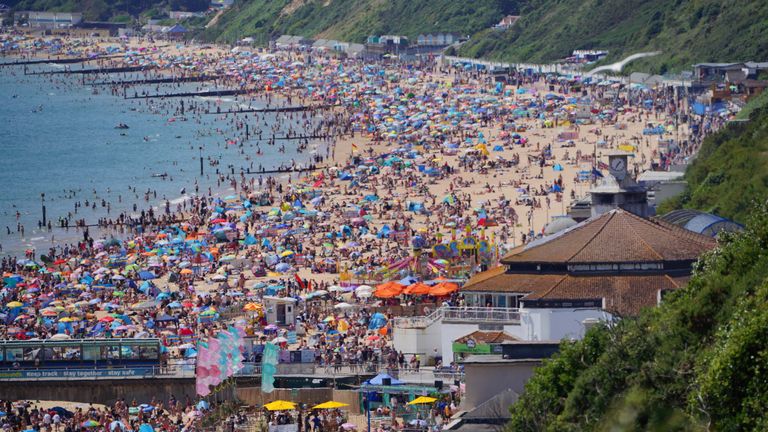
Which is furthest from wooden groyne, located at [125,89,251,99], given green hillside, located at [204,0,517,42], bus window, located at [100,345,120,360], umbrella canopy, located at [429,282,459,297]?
bus window, located at [100,345,120,360]

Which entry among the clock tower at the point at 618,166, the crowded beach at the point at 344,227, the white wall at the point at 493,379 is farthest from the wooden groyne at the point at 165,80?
the white wall at the point at 493,379

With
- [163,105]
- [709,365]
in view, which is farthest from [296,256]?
[163,105]

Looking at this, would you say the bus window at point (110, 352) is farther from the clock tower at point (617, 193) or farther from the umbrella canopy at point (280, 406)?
the clock tower at point (617, 193)

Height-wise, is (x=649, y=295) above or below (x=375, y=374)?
above

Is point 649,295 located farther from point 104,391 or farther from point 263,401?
point 104,391

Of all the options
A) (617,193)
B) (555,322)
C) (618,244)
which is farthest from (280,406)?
(617,193)

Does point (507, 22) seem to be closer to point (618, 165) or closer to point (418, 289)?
point (418, 289)

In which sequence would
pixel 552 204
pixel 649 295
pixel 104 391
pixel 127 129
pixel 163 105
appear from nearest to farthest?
pixel 649 295 → pixel 104 391 → pixel 552 204 → pixel 127 129 → pixel 163 105

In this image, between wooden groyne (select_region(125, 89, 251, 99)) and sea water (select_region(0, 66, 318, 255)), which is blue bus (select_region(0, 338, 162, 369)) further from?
wooden groyne (select_region(125, 89, 251, 99))

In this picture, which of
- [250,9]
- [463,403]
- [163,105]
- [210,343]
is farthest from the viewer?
[250,9]
